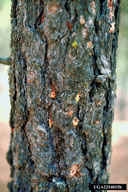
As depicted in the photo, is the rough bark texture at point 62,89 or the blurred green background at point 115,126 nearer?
the rough bark texture at point 62,89

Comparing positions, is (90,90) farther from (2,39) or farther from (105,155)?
(2,39)

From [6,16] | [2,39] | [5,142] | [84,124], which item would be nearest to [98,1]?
[84,124]

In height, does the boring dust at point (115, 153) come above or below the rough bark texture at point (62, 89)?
below

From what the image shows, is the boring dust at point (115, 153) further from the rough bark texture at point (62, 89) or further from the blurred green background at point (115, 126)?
the rough bark texture at point (62, 89)

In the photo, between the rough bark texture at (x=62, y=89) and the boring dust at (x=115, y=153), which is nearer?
the rough bark texture at (x=62, y=89)

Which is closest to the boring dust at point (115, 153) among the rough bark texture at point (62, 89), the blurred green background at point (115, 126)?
the blurred green background at point (115, 126)

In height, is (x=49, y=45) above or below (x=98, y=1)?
below

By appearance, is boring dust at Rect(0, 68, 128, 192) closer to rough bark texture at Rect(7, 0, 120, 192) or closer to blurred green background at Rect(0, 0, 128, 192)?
blurred green background at Rect(0, 0, 128, 192)

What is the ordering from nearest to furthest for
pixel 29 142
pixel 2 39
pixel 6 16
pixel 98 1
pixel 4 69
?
pixel 98 1 < pixel 29 142 < pixel 6 16 < pixel 2 39 < pixel 4 69

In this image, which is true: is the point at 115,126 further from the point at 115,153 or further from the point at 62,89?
the point at 62,89

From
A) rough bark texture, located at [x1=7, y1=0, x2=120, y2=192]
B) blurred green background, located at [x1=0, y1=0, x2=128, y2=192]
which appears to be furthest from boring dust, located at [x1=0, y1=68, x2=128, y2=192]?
rough bark texture, located at [x1=7, y1=0, x2=120, y2=192]
